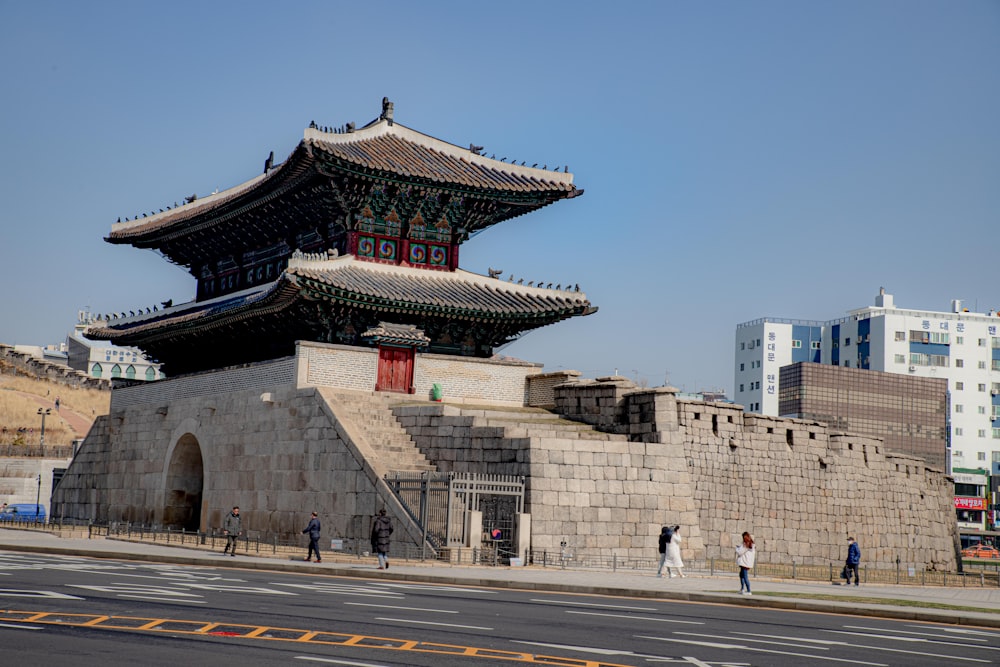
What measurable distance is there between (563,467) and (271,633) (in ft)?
53.2

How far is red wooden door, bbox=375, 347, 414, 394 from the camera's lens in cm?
3528

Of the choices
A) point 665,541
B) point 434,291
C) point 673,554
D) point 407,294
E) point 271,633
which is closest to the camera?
point 271,633

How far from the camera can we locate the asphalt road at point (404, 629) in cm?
1195

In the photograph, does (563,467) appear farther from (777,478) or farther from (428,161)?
(428,161)

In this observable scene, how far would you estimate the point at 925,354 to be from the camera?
105 meters

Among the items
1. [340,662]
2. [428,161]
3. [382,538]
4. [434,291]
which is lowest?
[340,662]

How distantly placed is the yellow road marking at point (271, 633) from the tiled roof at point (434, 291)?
19945mm

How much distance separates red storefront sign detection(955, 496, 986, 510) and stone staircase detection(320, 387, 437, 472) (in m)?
77.0

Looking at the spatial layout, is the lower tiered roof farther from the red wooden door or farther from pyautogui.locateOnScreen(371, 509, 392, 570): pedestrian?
pyautogui.locateOnScreen(371, 509, 392, 570): pedestrian

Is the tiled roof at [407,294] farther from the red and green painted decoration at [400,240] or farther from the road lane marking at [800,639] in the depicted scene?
the road lane marking at [800,639]

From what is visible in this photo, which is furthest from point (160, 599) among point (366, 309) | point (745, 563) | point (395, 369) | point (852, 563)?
point (395, 369)

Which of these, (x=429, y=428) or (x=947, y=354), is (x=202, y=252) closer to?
(x=429, y=428)

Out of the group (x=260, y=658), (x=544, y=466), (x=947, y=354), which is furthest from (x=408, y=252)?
(x=947, y=354)

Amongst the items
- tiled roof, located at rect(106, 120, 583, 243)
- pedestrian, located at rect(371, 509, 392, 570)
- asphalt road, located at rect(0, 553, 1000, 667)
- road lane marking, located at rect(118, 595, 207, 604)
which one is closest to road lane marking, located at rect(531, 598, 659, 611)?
asphalt road, located at rect(0, 553, 1000, 667)
